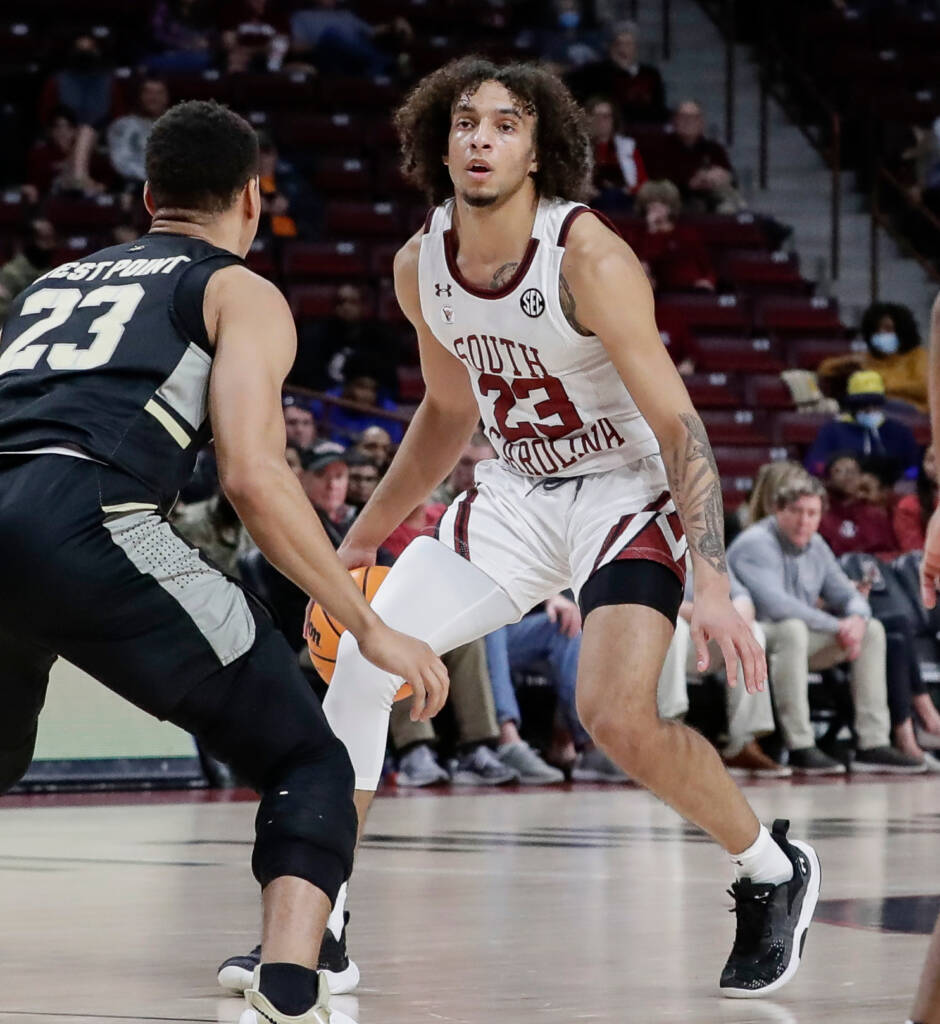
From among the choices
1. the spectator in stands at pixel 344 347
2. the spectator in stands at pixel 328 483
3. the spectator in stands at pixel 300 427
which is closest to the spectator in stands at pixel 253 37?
the spectator in stands at pixel 344 347

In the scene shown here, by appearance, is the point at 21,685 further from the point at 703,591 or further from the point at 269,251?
the point at 269,251

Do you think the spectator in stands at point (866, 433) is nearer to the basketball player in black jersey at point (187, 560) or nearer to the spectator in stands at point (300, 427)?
the spectator in stands at point (300, 427)

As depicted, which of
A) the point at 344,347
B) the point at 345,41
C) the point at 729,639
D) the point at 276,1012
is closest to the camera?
the point at 276,1012

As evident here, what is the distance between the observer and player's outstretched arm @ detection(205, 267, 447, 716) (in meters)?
2.96

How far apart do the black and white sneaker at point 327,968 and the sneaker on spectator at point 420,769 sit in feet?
16.2

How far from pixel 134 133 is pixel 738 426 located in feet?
14.8

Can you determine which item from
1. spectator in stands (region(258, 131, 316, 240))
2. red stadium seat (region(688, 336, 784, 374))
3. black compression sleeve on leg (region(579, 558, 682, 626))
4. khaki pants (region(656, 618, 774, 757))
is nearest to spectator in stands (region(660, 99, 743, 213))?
red stadium seat (region(688, 336, 784, 374))

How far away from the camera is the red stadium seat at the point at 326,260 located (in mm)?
13016

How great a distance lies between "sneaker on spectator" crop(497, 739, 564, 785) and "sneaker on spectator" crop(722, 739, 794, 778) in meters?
0.96

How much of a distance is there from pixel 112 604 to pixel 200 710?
211 millimetres

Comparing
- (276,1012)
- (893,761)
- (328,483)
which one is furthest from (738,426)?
(276,1012)

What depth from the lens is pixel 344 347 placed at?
12094 millimetres

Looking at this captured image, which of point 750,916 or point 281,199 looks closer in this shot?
point 750,916

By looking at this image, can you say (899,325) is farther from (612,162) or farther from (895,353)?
(612,162)
